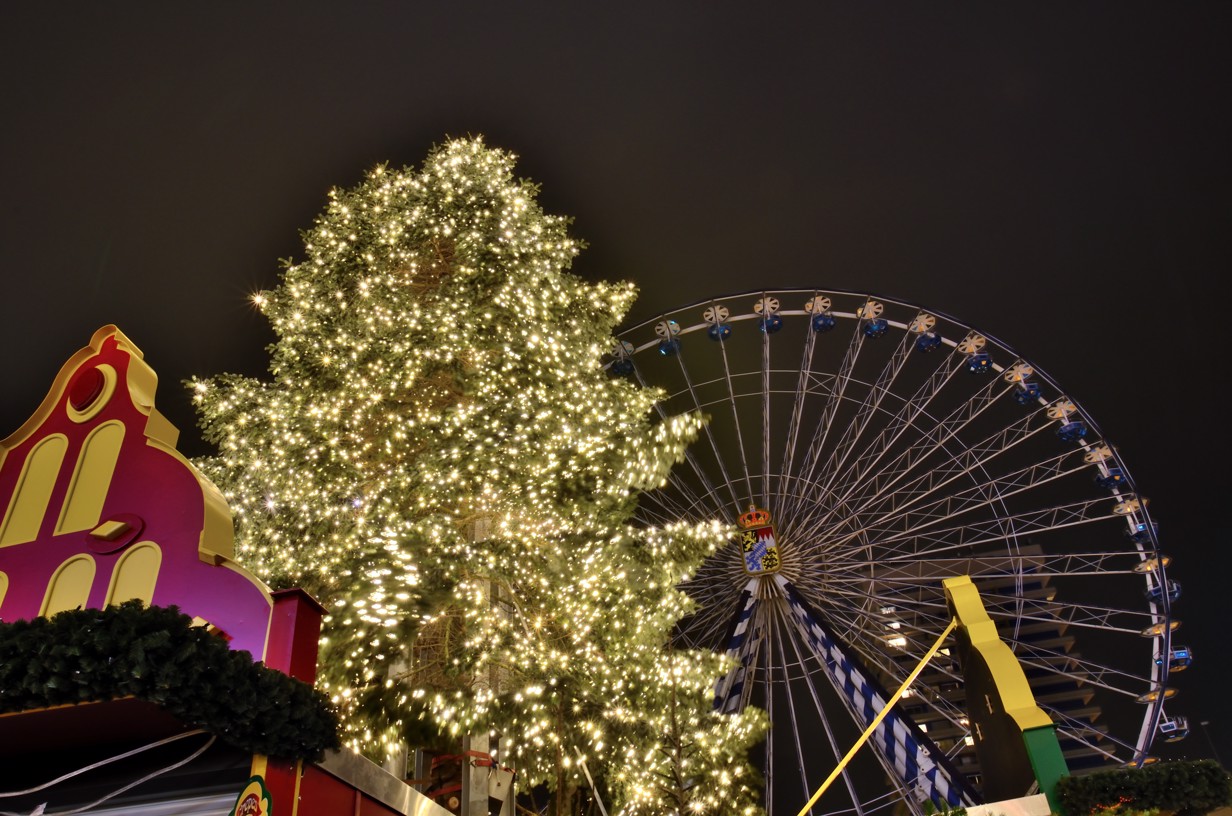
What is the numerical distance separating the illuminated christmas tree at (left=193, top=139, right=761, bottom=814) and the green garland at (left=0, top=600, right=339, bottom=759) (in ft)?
10.0

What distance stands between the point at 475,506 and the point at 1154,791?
24.5 ft

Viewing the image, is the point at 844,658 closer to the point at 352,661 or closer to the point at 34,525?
the point at 352,661

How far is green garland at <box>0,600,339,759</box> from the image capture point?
10.6ft

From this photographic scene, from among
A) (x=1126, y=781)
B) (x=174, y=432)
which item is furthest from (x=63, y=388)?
(x=1126, y=781)

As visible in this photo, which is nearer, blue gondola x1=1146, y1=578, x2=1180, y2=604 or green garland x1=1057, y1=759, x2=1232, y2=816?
green garland x1=1057, y1=759, x2=1232, y2=816

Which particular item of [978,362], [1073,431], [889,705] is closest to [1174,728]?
[1073,431]

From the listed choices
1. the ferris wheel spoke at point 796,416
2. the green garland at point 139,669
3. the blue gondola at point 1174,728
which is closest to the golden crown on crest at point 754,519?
the ferris wheel spoke at point 796,416

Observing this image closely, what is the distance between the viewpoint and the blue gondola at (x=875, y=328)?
1848 centimetres

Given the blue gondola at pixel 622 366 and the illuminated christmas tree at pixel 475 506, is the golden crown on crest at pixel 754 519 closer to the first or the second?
the blue gondola at pixel 622 366

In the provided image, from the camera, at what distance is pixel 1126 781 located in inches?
336

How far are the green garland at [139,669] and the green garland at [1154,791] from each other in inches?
334

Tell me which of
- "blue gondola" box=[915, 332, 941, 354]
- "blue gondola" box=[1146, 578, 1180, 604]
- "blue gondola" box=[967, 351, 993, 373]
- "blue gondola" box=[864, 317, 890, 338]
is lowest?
"blue gondola" box=[1146, 578, 1180, 604]

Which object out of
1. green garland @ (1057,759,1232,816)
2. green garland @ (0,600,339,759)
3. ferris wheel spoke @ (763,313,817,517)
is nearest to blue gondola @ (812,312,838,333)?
ferris wheel spoke @ (763,313,817,517)

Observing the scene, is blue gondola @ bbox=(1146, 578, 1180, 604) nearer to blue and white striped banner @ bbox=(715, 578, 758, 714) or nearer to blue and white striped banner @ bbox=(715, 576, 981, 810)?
blue and white striped banner @ bbox=(715, 576, 981, 810)
